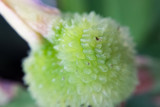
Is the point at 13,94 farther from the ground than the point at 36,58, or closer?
farther from the ground

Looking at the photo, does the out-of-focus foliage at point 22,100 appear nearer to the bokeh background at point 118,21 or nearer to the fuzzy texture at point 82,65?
the bokeh background at point 118,21

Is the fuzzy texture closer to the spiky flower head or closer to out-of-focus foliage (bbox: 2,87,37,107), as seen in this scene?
the spiky flower head

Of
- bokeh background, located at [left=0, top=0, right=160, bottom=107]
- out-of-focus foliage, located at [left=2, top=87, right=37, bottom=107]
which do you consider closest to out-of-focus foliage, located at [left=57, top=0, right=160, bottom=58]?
bokeh background, located at [left=0, top=0, right=160, bottom=107]

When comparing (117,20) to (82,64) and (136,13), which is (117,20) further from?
(82,64)

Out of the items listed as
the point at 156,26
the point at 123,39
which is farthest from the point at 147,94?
the point at 123,39

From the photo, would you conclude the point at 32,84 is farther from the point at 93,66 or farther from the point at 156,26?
the point at 156,26

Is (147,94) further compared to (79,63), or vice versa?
(147,94)
